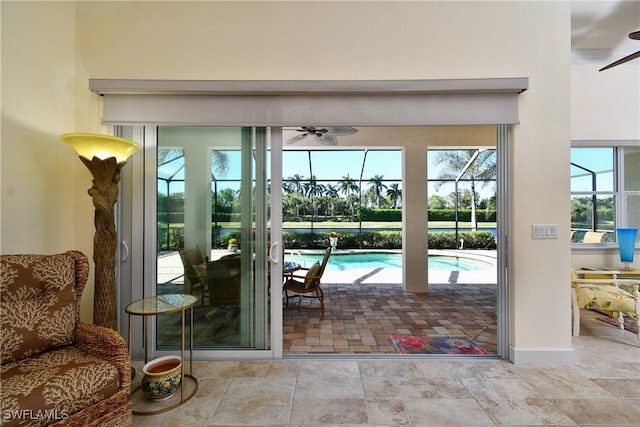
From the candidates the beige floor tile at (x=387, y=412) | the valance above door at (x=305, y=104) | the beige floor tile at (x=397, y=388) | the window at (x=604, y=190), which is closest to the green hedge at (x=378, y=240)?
the window at (x=604, y=190)

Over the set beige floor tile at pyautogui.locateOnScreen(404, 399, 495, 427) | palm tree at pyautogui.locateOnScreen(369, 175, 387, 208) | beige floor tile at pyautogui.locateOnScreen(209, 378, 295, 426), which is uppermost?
palm tree at pyautogui.locateOnScreen(369, 175, 387, 208)

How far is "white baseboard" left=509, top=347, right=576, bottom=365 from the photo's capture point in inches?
96.1

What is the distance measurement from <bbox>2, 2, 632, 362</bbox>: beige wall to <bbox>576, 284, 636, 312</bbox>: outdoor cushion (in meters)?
0.80

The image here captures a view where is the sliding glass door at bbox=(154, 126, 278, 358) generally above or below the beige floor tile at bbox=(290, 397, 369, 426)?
above

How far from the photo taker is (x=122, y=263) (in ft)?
8.34

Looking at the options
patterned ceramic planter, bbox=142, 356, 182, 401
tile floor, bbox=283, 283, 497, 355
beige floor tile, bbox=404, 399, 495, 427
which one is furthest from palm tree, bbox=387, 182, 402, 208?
patterned ceramic planter, bbox=142, 356, 182, 401

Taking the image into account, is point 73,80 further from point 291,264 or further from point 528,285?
point 528,285

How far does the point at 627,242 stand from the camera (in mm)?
4094

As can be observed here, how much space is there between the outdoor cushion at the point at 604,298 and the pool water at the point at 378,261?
5.14 metres

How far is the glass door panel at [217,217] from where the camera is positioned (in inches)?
101

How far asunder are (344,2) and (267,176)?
5.50 feet

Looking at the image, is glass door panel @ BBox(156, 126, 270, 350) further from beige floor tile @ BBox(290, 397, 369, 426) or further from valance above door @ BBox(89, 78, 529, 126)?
beige floor tile @ BBox(290, 397, 369, 426)

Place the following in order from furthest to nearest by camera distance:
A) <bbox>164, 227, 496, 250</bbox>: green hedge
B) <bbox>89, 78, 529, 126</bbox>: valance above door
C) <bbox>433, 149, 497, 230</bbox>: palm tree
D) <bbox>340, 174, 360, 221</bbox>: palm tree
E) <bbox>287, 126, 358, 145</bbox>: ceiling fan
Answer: <bbox>164, 227, 496, 250</bbox>: green hedge < <bbox>340, 174, 360, 221</bbox>: palm tree < <bbox>433, 149, 497, 230</bbox>: palm tree < <bbox>287, 126, 358, 145</bbox>: ceiling fan < <bbox>89, 78, 529, 126</bbox>: valance above door

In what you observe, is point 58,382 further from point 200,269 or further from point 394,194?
point 394,194
